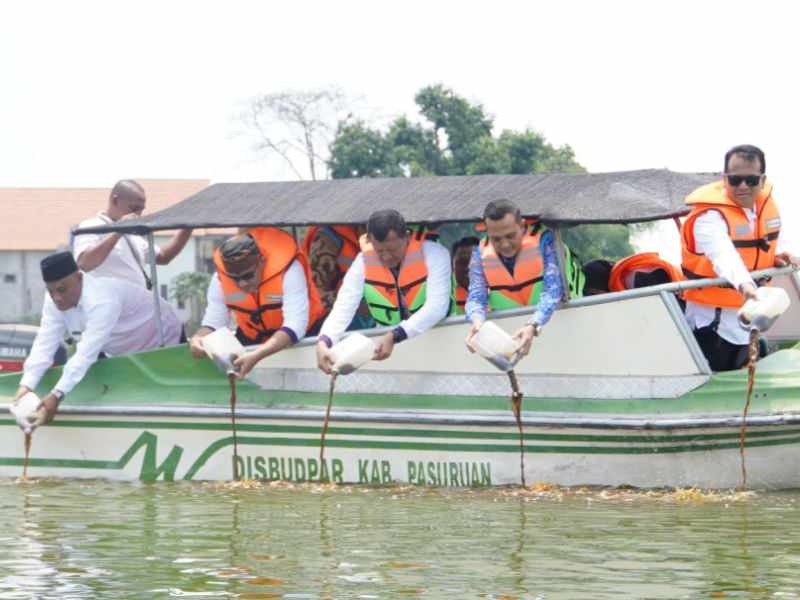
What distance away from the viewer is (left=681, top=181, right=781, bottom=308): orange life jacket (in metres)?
10.3

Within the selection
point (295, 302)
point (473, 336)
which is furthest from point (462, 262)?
point (473, 336)

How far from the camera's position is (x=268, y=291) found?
11.4 meters

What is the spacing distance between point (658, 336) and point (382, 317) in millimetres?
1810

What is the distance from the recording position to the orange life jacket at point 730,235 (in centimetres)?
1034

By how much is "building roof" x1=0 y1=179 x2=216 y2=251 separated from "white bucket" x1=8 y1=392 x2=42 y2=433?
48830 mm

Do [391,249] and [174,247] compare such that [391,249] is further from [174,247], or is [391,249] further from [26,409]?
[26,409]

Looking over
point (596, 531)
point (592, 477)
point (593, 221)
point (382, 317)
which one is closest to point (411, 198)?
point (382, 317)

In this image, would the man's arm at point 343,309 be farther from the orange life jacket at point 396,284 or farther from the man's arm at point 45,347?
the man's arm at point 45,347

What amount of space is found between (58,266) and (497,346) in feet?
10.8

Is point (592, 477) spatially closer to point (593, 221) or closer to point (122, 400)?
point (593, 221)

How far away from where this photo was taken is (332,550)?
885 centimetres

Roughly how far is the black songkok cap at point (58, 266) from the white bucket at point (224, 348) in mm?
1239

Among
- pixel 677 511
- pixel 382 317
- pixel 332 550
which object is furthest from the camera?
pixel 382 317

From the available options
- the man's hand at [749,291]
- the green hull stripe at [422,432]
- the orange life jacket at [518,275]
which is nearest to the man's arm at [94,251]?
the green hull stripe at [422,432]
